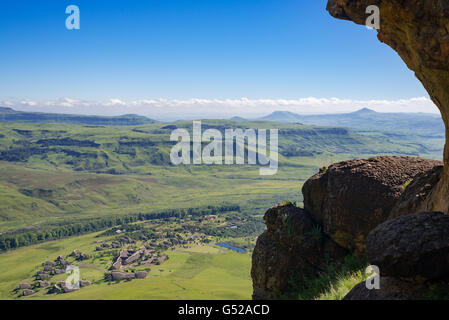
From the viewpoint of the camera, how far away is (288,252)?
49.3ft

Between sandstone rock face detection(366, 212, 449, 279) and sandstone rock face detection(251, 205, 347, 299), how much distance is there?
19.3 ft

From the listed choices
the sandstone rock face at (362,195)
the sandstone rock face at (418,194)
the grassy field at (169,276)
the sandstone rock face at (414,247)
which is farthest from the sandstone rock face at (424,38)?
the grassy field at (169,276)

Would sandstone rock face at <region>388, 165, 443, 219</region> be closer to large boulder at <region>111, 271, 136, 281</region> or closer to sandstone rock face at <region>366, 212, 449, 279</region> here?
sandstone rock face at <region>366, 212, 449, 279</region>

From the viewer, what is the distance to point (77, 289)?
461 ft

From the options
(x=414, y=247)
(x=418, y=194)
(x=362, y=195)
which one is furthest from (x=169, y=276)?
(x=414, y=247)

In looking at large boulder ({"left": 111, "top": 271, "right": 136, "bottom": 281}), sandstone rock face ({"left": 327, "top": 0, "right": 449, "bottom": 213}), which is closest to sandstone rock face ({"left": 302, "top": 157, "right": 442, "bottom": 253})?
sandstone rock face ({"left": 327, "top": 0, "right": 449, "bottom": 213})

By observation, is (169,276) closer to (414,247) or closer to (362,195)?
(362,195)

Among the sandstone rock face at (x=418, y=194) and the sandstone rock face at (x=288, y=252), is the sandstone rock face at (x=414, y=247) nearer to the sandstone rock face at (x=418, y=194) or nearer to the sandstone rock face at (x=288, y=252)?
the sandstone rock face at (x=418, y=194)

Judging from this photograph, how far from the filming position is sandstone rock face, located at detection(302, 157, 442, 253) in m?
14.3
